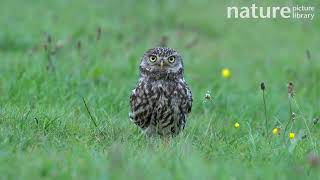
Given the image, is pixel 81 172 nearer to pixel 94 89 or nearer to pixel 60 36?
pixel 94 89

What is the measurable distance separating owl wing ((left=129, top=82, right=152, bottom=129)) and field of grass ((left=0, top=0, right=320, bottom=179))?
118mm

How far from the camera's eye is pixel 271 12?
45.0ft

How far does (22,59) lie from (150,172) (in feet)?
16.8

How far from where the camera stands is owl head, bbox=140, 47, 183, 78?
7.38 metres

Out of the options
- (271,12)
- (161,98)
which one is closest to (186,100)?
(161,98)

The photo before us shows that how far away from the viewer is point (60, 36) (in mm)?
11945

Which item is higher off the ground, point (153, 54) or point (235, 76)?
point (153, 54)

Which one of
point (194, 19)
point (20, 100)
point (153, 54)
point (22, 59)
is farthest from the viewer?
point (194, 19)

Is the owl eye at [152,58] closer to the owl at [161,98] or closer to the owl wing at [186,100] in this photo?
the owl at [161,98]

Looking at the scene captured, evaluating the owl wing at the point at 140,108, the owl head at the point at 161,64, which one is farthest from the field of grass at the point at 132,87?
the owl head at the point at 161,64

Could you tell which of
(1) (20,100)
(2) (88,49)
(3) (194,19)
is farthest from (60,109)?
(3) (194,19)

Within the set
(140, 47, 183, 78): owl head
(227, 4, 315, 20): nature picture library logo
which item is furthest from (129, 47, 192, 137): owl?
(227, 4, 315, 20): nature picture library logo

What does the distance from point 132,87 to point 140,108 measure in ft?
7.04

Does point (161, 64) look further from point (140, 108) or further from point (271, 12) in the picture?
point (271, 12)
